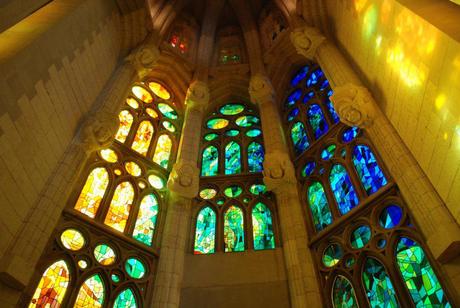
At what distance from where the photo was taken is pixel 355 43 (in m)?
7.85

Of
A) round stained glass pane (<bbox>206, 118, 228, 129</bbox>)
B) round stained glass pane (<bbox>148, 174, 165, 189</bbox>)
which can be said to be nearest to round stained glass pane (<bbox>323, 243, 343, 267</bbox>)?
round stained glass pane (<bbox>148, 174, 165, 189</bbox>)

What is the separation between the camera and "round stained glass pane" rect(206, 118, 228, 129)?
1144 centimetres

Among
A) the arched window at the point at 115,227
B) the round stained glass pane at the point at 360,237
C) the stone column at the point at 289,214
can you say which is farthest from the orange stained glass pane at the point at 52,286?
the round stained glass pane at the point at 360,237

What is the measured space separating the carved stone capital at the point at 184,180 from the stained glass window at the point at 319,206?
2651 millimetres

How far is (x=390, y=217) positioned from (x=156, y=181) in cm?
536

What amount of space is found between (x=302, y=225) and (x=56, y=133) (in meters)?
5.10

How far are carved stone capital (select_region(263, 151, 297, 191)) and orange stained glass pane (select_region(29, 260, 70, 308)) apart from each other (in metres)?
4.41

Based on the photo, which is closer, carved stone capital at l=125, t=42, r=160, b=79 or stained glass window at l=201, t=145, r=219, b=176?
carved stone capital at l=125, t=42, r=160, b=79

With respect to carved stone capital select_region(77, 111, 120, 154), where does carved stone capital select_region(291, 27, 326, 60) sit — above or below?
above

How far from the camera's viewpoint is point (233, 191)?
903 cm

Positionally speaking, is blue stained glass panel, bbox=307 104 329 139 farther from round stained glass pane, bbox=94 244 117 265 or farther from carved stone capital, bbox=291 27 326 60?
round stained glass pane, bbox=94 244 117 265

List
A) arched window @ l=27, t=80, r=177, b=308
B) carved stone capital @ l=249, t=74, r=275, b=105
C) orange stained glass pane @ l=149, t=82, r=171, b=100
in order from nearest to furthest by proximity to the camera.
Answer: arched window @ l=27, t=80, r=177, b=308, carved stone capital @ l=249, t=74, r=275, b=105, orange stained glass pane @ l=149, t=82, r=171, b=100

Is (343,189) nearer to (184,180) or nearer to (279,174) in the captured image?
(279,174)

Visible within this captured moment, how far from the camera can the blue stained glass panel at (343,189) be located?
272 inches
